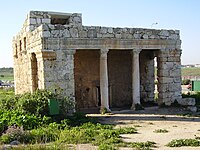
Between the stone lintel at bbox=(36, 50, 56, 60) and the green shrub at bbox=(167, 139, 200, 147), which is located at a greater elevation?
the stone lintel at bbox=(36, 50, 56, 60)

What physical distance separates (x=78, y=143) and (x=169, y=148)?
258 centimetres

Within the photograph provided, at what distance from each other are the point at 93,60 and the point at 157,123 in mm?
6710

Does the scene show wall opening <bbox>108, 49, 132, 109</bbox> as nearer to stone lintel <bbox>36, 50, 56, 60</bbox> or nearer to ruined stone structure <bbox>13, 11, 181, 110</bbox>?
ruined stone structure <bbox>13, 11, 181, 110</bbox>

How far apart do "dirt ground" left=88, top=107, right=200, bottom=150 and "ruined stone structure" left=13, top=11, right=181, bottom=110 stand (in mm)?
1036

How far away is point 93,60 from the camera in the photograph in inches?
696

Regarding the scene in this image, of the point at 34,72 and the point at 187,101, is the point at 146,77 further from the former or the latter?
the point at 34,72

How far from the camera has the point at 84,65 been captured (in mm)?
17688

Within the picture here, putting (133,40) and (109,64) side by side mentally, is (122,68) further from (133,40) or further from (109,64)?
(133,40)

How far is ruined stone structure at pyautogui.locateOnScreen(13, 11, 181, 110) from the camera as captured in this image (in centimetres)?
1346

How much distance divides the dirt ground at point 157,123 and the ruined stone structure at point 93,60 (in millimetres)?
1036

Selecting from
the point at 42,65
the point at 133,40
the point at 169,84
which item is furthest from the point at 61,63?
the point at 169,84

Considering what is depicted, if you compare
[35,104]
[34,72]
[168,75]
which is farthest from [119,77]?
[35,104]

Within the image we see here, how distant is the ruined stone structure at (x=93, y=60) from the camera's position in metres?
13.5

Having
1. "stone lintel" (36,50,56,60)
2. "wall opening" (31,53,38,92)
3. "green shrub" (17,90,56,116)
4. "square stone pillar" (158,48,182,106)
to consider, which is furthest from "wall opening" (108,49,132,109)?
"green shrub" (17,90,56,116)
